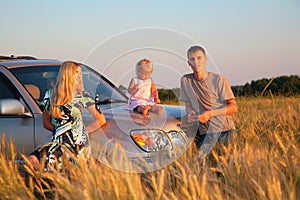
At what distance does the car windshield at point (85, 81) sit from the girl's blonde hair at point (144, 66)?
0.95 m

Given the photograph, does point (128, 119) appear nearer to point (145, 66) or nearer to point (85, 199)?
point (145, 66)

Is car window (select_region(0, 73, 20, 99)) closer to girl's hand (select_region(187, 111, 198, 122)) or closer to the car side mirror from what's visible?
the car side mirror

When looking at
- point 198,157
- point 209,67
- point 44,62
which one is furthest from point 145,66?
point 44,62

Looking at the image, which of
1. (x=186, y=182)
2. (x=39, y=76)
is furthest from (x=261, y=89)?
(x=186, y=182)

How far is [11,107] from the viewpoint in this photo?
206 inches

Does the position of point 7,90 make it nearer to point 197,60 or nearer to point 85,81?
point 85,81

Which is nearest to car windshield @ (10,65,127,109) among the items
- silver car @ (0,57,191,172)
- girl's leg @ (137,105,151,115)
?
silver car @ (0,57,191,172)

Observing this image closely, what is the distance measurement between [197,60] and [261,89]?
1377 centimetres

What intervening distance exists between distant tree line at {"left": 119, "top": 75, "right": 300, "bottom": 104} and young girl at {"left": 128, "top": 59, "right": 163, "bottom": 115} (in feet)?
0.40

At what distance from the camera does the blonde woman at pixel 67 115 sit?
483 centimetres

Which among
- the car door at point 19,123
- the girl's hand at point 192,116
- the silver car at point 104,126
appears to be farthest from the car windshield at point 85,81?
the girl's hand at point 192,116

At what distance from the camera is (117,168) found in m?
3.56

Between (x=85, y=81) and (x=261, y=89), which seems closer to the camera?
(x=85, y=81)

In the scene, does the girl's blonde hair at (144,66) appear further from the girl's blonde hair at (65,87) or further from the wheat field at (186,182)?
the wheat field at (186,182)
